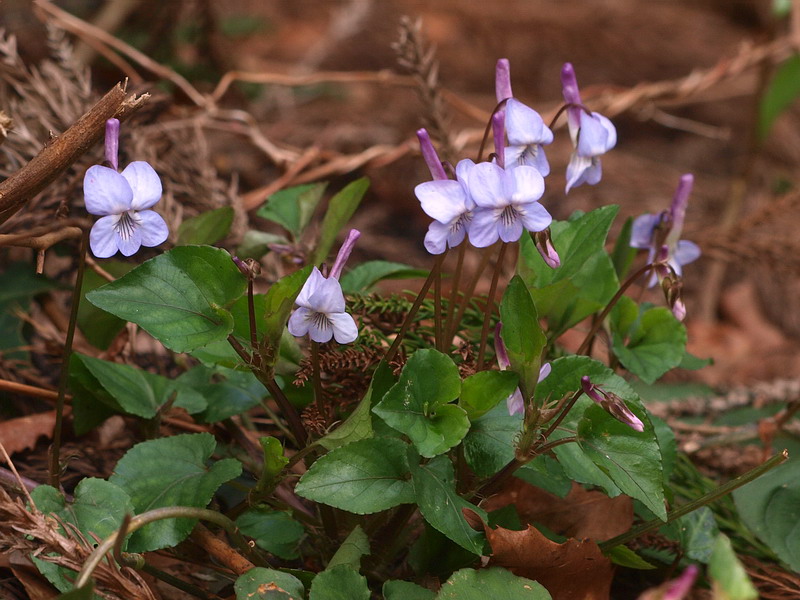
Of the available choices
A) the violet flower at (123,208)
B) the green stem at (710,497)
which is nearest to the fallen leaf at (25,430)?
the violet flower at (123,208)

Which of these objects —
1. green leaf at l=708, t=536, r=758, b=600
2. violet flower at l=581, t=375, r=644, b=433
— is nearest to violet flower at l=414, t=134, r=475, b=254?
violet flower at l=581, t=375, r=644, b=433

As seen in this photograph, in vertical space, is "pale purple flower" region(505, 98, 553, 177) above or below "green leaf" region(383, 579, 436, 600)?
above

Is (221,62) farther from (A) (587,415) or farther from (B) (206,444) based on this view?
(A) (587,415)

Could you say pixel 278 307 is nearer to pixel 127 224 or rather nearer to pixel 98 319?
pixel 127 224

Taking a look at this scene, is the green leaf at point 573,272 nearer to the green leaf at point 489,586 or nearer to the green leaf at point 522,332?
the green leaf at point 522,332

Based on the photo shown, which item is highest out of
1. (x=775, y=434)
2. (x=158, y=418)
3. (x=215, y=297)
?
(x=775, y=434)

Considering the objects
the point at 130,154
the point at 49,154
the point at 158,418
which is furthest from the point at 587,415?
the point at 130,154

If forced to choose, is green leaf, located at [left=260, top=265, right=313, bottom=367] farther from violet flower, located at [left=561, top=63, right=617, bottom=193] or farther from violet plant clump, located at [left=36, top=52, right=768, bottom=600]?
violet flower, located at [left=561, top=63, right=617, bottom=193]
